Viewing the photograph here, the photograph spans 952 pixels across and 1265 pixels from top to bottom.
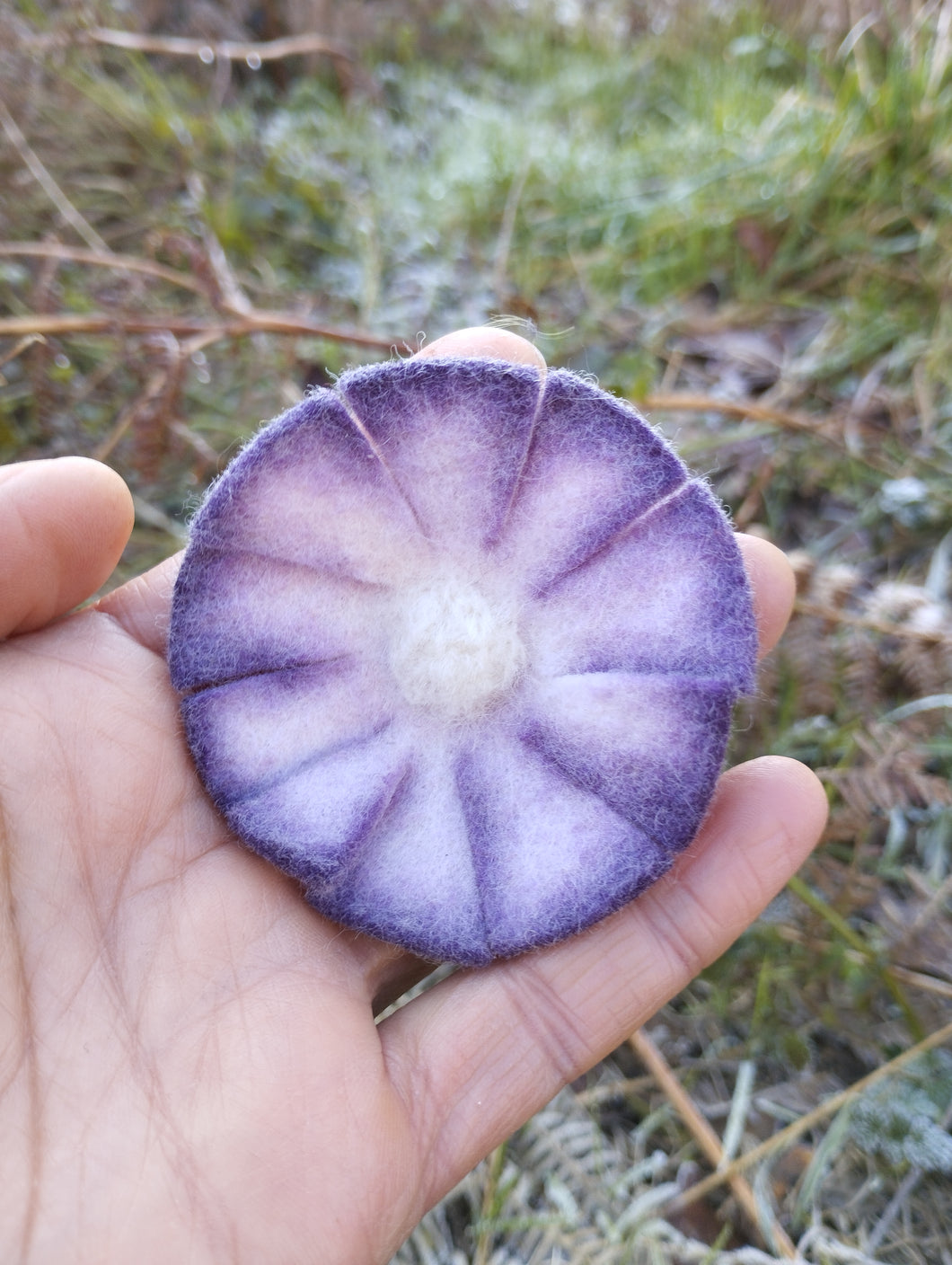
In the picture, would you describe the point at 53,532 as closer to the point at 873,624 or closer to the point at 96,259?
the point at 96,259

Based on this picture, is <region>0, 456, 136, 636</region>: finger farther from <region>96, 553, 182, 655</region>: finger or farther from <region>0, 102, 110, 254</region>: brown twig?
<region>0, 102, 110, 254</region>: brown twig

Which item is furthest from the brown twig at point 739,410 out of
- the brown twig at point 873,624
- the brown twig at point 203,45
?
the brown twig at point 203,45

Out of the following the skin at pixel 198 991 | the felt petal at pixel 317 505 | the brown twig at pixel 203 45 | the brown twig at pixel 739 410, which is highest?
the brown twig at pixel 203 45

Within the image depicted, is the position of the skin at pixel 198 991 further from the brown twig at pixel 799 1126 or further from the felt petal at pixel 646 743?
the brown twig at pixel 799 1126

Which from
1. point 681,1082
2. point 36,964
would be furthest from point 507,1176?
point 36,964

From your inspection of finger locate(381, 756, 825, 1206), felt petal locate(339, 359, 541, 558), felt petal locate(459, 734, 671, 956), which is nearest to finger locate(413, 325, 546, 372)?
felt petal locate(339, 359, 541, 558)

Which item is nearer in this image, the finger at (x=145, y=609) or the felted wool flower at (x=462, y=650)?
the felted wool flower at (x=462, y=650)
